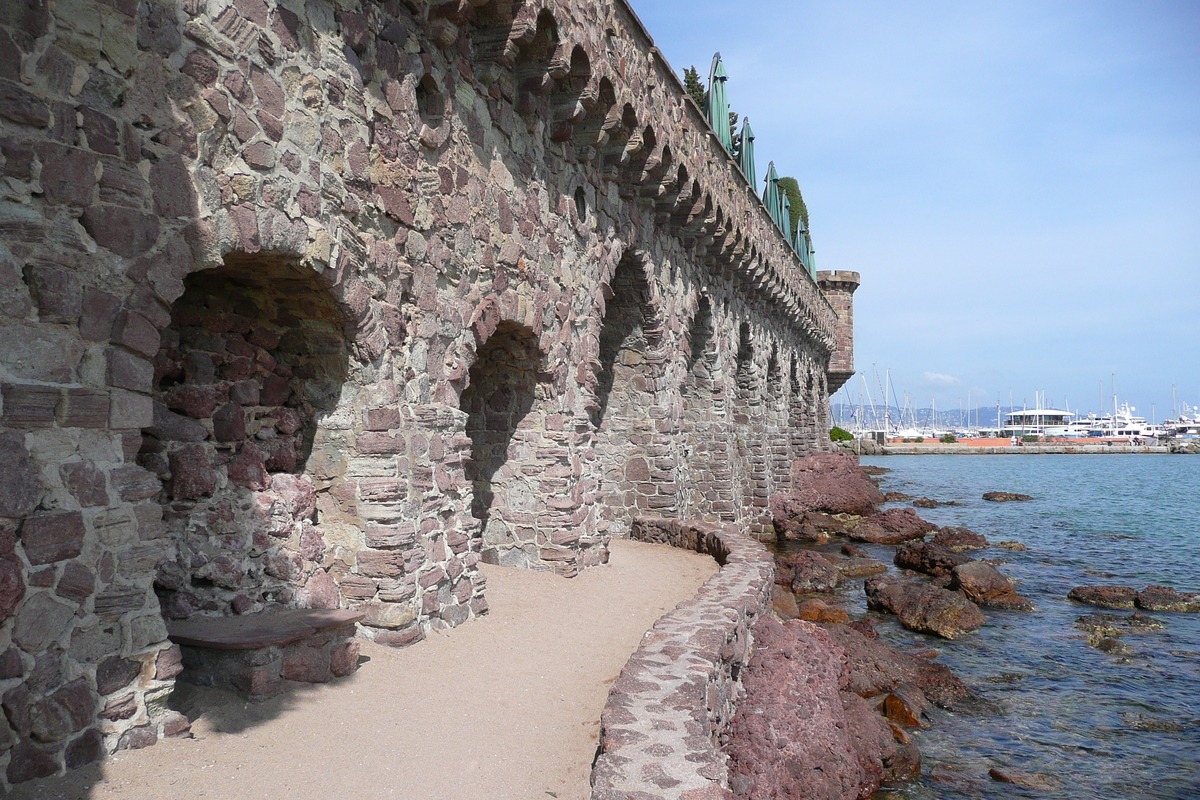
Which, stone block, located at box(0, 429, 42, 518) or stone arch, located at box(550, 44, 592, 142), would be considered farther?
stone arch, located at box(550, 44, 592, 142)

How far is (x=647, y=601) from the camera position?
696cm

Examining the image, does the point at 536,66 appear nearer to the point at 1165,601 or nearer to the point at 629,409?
the point at 629,409

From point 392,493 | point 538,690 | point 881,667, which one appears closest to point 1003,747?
point 881,667

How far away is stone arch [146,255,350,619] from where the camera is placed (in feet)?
13.6

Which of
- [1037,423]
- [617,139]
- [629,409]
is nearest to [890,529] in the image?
[629,409]

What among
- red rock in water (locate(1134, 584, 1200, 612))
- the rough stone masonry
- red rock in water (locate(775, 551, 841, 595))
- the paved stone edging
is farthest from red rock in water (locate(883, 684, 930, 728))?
red rock in water (locate(1134, 584, 1200, 612))

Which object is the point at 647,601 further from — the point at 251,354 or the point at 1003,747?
the point at 251,354

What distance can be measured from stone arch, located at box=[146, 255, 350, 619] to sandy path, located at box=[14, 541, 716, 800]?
2.26 feet

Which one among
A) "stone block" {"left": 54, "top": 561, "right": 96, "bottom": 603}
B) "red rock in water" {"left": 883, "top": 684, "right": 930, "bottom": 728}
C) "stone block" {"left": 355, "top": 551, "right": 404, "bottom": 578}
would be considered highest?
"stone block" {"left": 54, "top": 561, "right": 96, "bottom": 603}

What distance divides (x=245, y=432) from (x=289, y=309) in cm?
75

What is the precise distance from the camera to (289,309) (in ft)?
15.3

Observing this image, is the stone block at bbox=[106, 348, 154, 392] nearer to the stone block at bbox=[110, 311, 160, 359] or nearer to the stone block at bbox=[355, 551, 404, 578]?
the stone block at bbox=[110, 311, 160, 359]

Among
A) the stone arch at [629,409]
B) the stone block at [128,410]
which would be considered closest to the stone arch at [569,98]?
the stone arch at [629,409]

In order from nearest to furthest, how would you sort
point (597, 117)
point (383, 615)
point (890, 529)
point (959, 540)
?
point (383, 615), point (597, 117), point (959, 540), point (890, 529)
